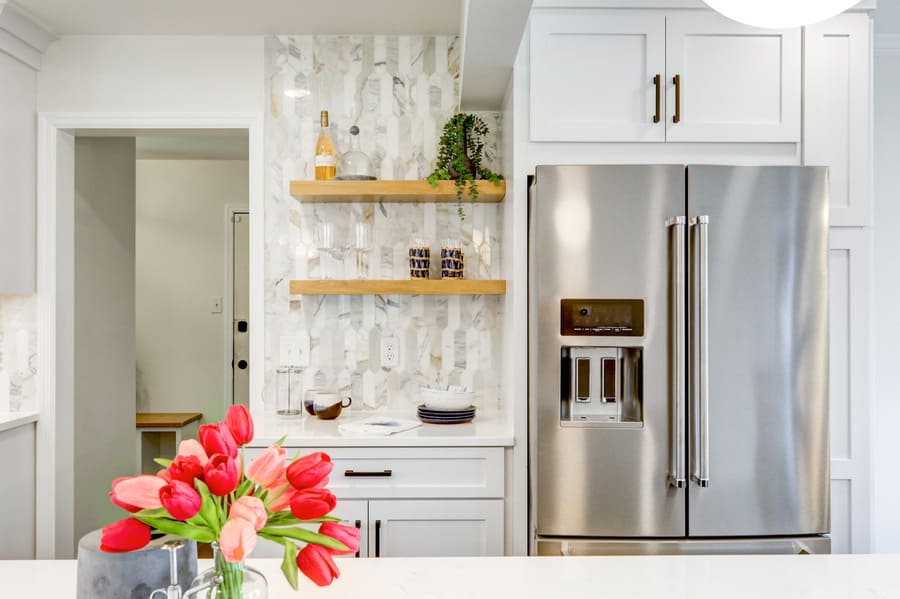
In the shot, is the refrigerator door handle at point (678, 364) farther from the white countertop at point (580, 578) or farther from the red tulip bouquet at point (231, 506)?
the red tulip bouquet at point (231, 506)

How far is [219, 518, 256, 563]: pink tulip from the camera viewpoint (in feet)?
2.26

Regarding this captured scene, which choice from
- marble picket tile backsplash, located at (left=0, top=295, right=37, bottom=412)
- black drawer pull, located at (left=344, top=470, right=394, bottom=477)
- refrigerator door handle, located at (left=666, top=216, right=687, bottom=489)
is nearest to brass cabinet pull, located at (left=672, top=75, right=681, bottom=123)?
refrigerator door handle, located at (left=666, top=216, right=687, bottom=489)

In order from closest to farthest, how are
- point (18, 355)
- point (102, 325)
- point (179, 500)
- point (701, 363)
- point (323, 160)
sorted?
point (179, 500), point (701, 363), point (323, 160), point (18, 355), point (102, 325)

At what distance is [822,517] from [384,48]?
7.86ft

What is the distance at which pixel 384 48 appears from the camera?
2.76 m

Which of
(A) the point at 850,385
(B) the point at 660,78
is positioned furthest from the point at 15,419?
(A) the point at 850,385

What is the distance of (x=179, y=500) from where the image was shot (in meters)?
0.69

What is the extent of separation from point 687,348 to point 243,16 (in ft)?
6.77

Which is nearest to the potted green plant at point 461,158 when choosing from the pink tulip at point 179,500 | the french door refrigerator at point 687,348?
the french door refrigerator at point 687,348

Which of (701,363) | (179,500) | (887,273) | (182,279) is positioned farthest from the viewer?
(182,279)

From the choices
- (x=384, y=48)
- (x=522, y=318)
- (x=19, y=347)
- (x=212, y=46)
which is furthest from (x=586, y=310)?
(x=19, y=347)

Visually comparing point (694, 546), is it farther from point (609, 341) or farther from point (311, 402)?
point (311, 402)

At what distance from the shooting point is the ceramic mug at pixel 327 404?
98.4 inches

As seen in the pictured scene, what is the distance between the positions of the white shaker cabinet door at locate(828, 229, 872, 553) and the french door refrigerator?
0.20 m
